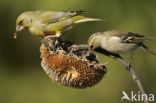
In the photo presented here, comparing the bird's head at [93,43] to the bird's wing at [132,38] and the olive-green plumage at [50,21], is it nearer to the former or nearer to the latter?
the bird's wing at [132,38]

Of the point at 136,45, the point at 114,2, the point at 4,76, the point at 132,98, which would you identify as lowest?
the point at 132,98

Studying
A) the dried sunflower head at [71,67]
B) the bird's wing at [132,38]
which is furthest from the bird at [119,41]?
the dried sunflower head at [71,67]

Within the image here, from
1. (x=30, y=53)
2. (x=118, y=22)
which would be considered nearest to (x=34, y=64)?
(x=30, y=53)

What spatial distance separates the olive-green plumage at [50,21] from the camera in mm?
3030

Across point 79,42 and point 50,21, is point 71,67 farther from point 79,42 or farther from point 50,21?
point 79,42

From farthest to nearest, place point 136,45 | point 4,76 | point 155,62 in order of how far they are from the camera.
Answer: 1. point 4,76
2. point 155,62
3. point 136,45

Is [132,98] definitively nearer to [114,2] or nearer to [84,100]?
[84,100]

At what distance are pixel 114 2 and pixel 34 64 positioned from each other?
955mm

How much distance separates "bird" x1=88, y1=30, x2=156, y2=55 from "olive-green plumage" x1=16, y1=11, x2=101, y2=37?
354 mm

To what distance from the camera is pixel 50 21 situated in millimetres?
3156

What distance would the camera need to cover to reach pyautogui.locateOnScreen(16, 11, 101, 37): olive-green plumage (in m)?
3.03

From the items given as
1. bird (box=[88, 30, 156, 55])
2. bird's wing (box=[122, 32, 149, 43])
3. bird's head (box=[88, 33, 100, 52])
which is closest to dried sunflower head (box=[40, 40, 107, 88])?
bird's head (box=[88, 33, 100, 52])

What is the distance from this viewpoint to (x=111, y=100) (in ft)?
11.2

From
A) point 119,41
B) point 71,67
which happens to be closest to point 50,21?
point 119,41
